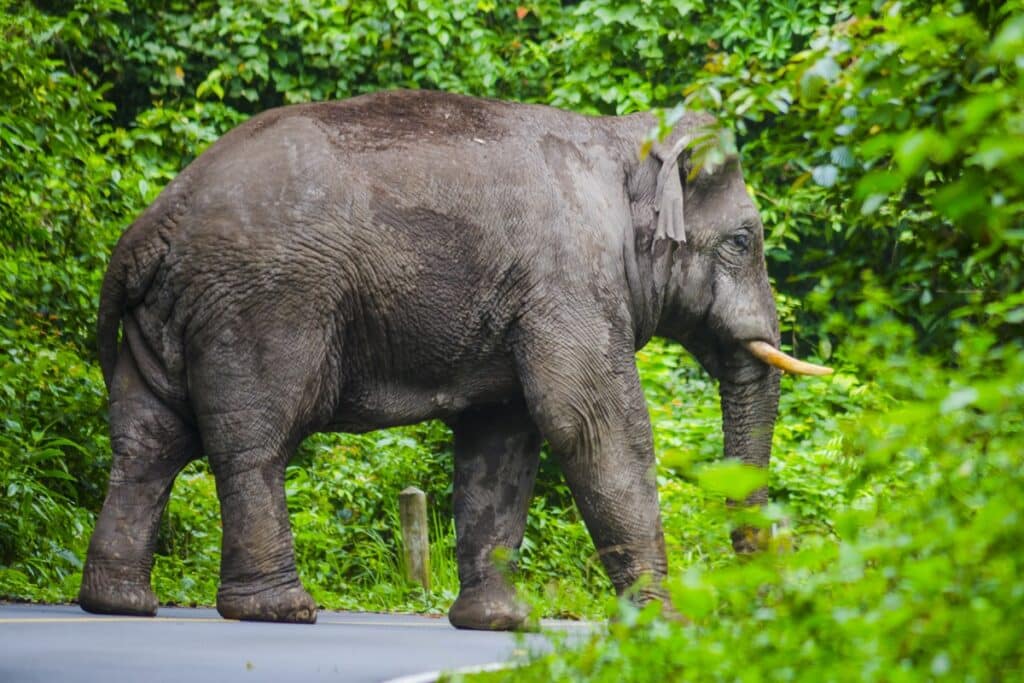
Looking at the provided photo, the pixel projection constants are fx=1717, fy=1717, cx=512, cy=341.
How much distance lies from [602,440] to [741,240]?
5.25 ft

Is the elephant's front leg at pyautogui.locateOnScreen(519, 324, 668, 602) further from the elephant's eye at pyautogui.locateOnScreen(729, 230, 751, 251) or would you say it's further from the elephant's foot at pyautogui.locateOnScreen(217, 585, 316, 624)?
the elephant's foot at pyautogui.locateOnScreen(217, 585, 316, 624)

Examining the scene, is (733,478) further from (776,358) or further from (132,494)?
(776,358)

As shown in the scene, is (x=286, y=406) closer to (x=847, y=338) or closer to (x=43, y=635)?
(x=43, y=635)

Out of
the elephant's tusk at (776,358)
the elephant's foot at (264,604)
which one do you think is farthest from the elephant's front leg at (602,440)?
the elephant's foot at (264,604)

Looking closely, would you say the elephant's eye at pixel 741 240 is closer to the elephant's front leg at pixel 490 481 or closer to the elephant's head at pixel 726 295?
the elephant's head at pixel 726 295

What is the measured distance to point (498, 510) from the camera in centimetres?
910

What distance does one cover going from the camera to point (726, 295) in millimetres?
9109

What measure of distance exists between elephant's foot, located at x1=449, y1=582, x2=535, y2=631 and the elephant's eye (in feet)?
7.15

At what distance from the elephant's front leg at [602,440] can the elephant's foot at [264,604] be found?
1.41m

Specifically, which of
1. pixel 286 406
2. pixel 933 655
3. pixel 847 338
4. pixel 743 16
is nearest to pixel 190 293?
pixel 286 406

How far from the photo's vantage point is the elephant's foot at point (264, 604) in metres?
7.83

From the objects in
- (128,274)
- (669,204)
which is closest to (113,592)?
(128,274)

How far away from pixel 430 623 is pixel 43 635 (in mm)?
2972

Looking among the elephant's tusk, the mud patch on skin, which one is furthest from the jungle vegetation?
the mud patch on skin
